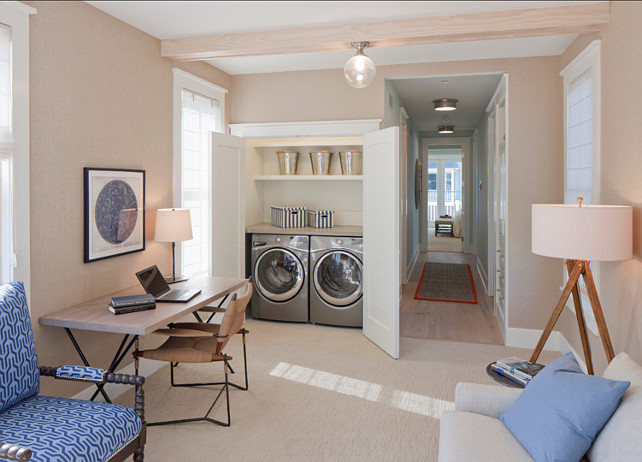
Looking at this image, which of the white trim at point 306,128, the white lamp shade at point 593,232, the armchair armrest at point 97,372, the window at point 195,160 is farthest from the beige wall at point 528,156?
the armchair armrest at point 97,372

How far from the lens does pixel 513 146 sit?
14.3 ft

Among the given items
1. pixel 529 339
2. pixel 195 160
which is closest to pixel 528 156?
pixel 529 339

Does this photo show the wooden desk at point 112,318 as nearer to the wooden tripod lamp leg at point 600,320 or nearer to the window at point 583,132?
the wooden tripod lamp leg at point 600,320

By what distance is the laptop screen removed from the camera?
3.09 m

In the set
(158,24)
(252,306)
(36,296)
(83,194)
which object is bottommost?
(252,306)

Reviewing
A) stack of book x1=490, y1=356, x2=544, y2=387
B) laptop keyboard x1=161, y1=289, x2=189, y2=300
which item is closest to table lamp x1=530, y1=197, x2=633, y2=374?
stack of book x1=490, y1=356, x2=544, y2=387

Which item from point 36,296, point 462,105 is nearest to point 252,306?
point 36,296

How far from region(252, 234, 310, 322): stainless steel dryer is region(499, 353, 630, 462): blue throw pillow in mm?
3209

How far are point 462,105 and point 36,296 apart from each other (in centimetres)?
605

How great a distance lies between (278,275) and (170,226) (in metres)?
1.74

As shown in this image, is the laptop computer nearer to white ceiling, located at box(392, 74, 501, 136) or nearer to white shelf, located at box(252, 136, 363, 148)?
white shelf, located at box(252, 136, 363, 148)

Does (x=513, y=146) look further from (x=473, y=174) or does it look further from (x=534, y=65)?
(x=473, y=174)

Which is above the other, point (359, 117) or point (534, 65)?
point (534, 65)

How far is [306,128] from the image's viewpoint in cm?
489
